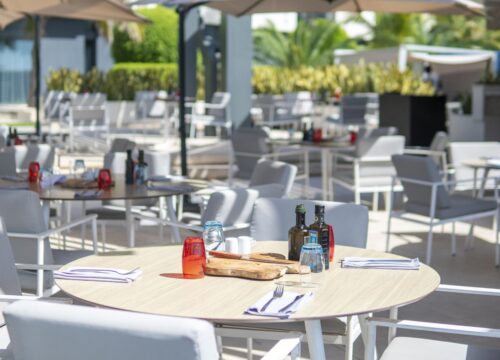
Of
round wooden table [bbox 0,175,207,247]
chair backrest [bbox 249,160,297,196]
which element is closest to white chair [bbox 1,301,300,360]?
round wooden table [bbox 0,175,207,247]

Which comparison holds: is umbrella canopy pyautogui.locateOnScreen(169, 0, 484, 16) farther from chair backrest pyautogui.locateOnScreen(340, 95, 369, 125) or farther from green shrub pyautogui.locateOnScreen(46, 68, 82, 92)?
green shrub pyautogui.locateOnScreen(46, 68, 82, 92)

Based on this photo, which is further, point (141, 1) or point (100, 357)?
point (141, 1)

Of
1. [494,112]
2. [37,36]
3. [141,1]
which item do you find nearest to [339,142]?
[141,1]

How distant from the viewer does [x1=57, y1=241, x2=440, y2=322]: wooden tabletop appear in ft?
9.55

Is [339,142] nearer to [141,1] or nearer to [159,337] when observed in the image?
[141,1]

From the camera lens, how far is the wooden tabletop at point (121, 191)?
5.33 m

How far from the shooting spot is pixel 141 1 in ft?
27.3

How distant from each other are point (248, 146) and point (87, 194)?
3.76m

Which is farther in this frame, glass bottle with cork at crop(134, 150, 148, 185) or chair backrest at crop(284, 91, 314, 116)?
A: chair backrest at crop(284, 91, 314, 116)

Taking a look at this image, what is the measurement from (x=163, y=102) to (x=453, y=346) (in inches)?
562

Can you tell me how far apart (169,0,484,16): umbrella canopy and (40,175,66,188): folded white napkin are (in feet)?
10.2

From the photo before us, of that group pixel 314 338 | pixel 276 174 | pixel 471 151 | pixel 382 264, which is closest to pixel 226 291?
pixel 314 338

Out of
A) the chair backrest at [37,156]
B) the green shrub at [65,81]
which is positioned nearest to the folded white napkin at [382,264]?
the chair backrest at [37,156]

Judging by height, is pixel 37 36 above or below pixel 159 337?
above
